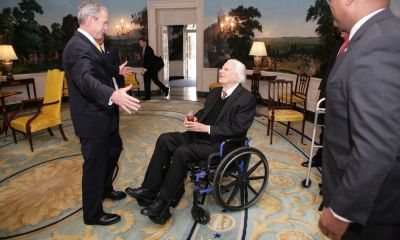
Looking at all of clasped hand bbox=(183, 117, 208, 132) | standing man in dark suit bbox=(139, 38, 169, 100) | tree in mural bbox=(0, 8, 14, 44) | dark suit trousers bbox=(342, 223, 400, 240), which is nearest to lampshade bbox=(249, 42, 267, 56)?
standing man in dark suit bbox=(139, 38, 169, 100)

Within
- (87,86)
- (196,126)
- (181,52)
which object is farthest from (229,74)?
(181,52)

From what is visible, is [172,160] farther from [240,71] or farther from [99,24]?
[99,24]

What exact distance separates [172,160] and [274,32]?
223 inches

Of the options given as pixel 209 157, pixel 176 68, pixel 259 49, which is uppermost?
pixel 259 49

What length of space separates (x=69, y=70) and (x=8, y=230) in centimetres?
149

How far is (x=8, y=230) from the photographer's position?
229 cm

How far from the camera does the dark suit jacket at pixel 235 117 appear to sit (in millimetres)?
2412

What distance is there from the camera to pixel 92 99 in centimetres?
203

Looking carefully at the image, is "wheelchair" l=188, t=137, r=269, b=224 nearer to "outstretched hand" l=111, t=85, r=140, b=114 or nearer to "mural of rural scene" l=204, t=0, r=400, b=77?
"outstretched hand" l=111, t=85, r=140, b=114

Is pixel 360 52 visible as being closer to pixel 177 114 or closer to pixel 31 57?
pixel 177 114

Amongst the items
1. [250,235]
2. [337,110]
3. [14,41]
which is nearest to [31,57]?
[14,41]

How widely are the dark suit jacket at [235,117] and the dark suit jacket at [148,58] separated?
17.5ft

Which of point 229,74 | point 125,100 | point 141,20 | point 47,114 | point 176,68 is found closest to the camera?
point 125,100

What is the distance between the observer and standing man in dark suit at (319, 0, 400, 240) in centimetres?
83
